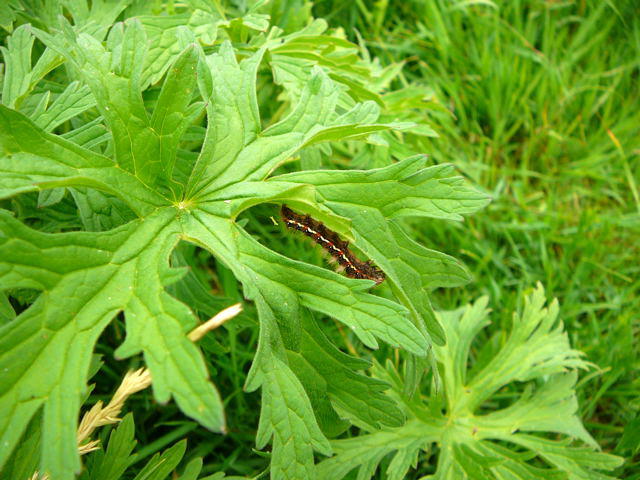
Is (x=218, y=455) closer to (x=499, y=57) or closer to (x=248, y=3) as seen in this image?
(x=248, y=3)

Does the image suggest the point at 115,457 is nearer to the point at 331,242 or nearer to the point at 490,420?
the point at 331,242

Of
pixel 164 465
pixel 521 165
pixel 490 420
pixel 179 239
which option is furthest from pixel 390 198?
pixel 521 165

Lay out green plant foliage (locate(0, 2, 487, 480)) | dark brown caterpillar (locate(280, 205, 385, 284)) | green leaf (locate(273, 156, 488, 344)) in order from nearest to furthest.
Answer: green plant foliage (locate(0, 2, 487, 480)), green leaf (locate(273, 156, 488, 344)), dark brown caterpillar (locate(280, 205, 385, 284))

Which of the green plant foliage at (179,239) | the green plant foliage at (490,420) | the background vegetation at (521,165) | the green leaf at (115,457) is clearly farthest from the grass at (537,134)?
the green leaf at (115,457)

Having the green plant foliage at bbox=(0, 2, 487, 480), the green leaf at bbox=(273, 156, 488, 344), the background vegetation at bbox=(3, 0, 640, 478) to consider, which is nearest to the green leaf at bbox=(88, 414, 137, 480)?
the green plant foliage at bbox=(0, 2, 487, 480)

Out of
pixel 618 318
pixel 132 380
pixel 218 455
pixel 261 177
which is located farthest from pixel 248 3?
pixel 618 318

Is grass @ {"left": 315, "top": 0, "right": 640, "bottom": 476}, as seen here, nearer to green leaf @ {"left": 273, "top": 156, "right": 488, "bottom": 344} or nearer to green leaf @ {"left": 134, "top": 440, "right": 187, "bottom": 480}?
green leaf @ {"left": 273, "top": 156, "right": 488, "bottom": 344}

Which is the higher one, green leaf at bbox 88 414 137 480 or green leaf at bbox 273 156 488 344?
green leaf at bbox 273 156 488 344
